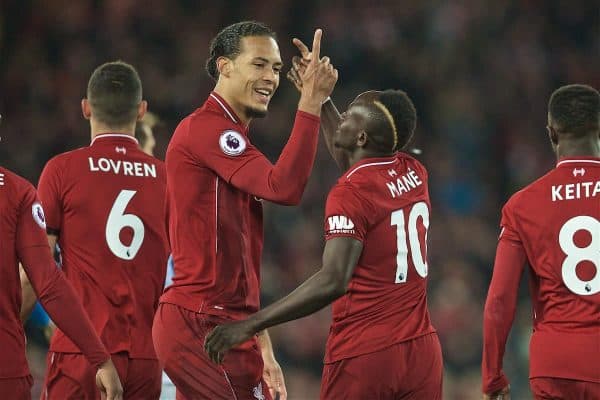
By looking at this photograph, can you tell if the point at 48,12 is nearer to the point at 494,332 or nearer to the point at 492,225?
the point at 492,225

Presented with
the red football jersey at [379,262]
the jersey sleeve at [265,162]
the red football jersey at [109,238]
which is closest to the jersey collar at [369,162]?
the red football jersey at [379,262]

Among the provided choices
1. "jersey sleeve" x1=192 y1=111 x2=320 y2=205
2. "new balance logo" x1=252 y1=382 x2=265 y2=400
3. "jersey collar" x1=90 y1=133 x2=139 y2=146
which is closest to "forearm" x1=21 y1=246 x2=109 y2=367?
"new balance logo" x1=252 y1=382 x2=265 y2=400

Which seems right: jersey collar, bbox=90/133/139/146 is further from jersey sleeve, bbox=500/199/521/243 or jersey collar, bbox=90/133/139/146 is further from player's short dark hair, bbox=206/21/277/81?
jersey sleeve, bbox=500/199/521/243

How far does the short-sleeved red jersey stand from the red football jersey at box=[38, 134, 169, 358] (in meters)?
0.92

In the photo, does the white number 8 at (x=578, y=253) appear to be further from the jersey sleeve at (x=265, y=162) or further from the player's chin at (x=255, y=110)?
the player's chin at (x=255, y=110)

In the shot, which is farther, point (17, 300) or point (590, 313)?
point (590, 313)

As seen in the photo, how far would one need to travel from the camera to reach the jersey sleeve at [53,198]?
17.1 feet

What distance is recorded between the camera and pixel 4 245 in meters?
4.19

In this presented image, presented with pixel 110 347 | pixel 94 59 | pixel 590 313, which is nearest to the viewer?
pixel 590 313

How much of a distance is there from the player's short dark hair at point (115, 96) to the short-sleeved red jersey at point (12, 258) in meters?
1.27

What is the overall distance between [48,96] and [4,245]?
8038 mm

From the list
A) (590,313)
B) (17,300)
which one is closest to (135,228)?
(17,300)

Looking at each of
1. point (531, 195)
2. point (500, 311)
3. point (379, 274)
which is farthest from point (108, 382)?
point (531, 195)

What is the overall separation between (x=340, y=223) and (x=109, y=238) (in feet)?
4.34
